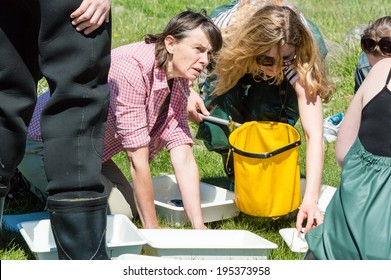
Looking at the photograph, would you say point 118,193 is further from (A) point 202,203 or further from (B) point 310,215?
(B) point 310,215

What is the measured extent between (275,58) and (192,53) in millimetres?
419

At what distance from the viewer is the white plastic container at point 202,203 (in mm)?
3900

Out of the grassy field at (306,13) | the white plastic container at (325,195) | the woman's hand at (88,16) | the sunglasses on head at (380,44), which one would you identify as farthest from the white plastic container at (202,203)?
the woman's hand at (88,16)

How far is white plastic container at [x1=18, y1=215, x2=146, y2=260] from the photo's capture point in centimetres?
303

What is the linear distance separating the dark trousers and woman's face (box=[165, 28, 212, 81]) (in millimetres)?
1185

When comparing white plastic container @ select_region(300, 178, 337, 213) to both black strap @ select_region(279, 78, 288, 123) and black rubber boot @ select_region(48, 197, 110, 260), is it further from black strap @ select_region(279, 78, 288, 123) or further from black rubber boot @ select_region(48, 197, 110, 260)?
black rubber boot @ select_region(48, 197, 110, 260)

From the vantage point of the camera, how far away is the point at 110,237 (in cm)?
349

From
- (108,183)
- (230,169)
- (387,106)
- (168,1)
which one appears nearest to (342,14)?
(168,1)

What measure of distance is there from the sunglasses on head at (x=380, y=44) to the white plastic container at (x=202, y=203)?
937 millimetres

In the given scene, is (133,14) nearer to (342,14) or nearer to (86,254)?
(342,14)

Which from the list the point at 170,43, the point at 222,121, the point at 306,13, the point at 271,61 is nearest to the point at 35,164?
the point at 170,43

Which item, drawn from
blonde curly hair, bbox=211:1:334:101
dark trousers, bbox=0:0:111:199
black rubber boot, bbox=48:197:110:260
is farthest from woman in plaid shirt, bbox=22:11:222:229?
black rubber boot, bbox=48:197:110:260

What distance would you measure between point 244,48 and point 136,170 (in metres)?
0.78

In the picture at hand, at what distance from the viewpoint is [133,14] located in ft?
27.7
